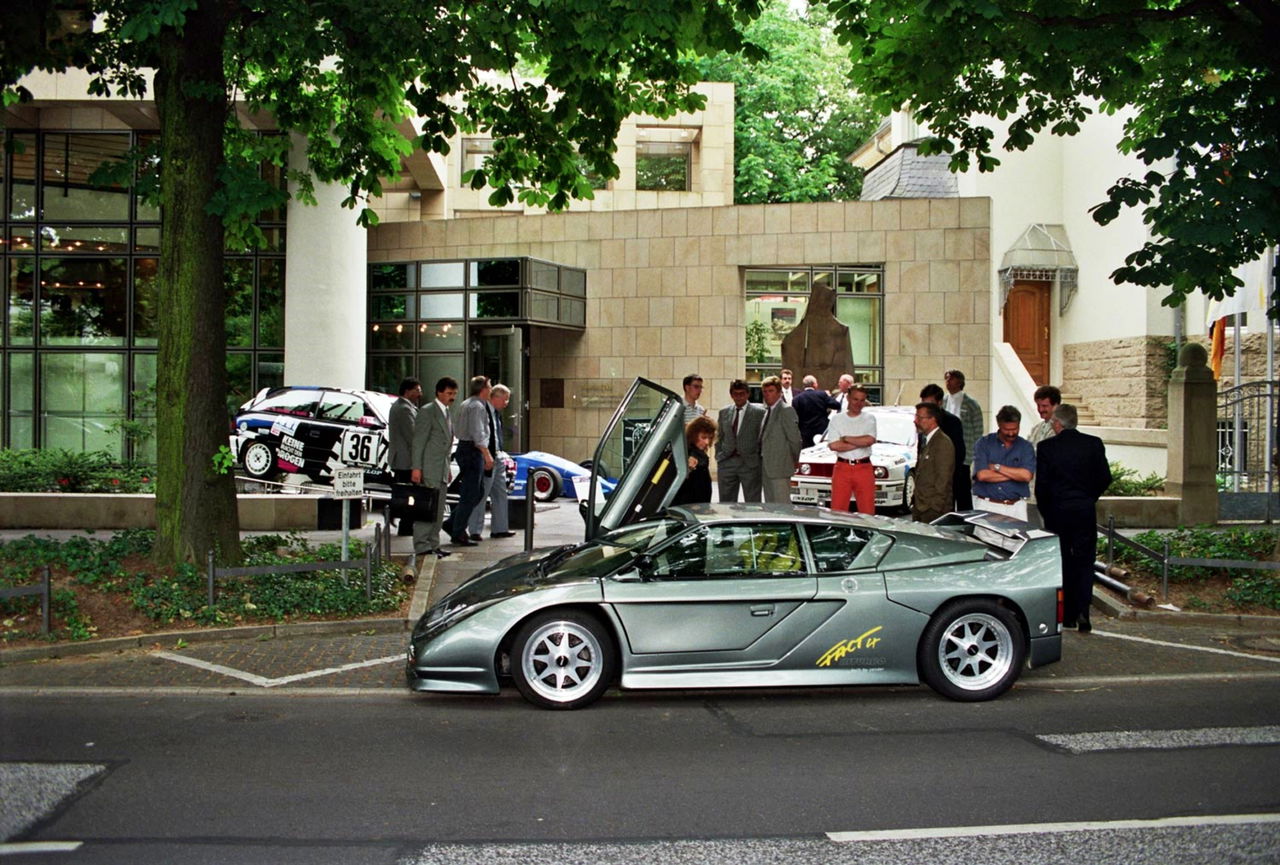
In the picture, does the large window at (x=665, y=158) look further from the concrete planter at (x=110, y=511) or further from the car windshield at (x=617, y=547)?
the car windshield at (x=617, y=547)

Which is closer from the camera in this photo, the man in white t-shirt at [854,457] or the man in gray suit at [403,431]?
the man in gray suit at [403,431]

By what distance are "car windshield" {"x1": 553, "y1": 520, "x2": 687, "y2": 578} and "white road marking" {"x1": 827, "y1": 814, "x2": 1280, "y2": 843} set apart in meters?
2.96

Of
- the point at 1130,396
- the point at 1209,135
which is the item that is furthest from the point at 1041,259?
the point at 1209,135

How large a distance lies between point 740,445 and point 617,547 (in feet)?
17.9

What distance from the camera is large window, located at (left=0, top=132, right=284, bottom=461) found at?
24.4 meters

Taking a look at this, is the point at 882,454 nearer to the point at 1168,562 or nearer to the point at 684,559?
the point at 1168,562

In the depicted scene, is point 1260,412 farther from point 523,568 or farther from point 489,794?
point 489,794

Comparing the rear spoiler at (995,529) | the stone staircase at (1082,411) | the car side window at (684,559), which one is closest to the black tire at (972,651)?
the rear spoiler at (995,529)

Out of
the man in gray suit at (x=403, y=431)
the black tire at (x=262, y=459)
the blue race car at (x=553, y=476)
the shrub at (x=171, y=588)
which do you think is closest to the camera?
the shrub at (x=171, y=588)

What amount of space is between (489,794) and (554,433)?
22364mm

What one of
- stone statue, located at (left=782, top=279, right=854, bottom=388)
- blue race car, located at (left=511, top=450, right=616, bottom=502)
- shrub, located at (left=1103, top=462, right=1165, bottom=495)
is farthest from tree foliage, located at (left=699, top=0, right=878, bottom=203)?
shrub, located at (left=1103, top=462, right=1165, bottom=495)

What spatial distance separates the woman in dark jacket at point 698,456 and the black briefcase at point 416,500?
8.65ft

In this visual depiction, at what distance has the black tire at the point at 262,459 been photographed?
18812mm

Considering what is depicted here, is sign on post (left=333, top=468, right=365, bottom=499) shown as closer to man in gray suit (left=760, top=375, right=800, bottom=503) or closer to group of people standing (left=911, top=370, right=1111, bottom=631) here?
man in gray suit (left=760, top=375, right=800, bottom=503)
